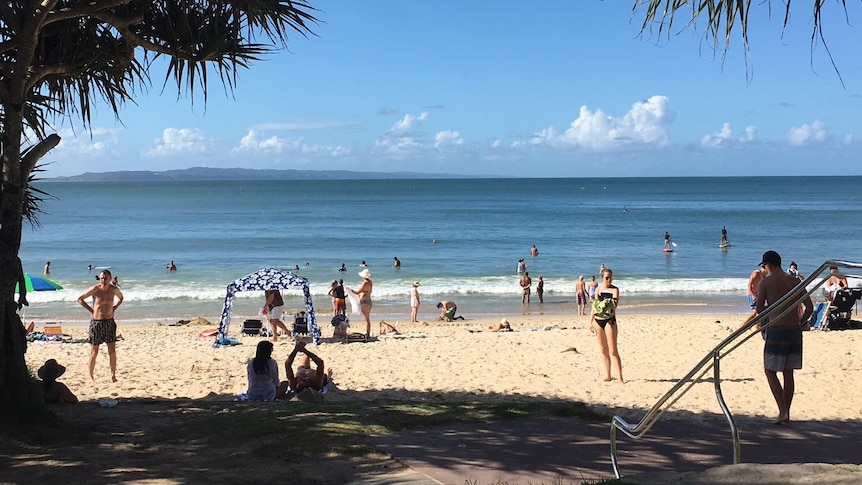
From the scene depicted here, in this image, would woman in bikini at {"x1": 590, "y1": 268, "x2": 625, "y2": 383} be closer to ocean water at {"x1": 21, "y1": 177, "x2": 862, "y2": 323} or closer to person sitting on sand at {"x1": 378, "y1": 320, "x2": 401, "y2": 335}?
person sitting on sand at {"x1": 378, "y1": 320, "x2": 401, "y2": 335}

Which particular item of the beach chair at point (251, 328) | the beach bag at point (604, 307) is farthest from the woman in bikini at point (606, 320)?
the beach chair at point (251, 328)

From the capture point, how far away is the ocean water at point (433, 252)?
76.8 ft

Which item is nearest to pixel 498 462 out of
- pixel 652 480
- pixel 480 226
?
pixel 652 480

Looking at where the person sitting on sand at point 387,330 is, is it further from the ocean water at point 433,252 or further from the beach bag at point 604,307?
the beach bag at point 604,307

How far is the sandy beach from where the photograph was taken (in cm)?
858

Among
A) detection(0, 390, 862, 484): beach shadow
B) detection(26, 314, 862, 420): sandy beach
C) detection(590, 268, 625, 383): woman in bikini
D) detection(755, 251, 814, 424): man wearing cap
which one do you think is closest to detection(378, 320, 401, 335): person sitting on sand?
detection(26, 314, 862, 420): sandy beach

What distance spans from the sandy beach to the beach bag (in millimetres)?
930

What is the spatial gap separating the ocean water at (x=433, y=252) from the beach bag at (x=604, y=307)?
481 inches

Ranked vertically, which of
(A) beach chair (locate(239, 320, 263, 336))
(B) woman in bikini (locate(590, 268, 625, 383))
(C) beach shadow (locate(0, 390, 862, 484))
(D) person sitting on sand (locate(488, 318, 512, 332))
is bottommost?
(D) person sitting on sand (locate(488, 318, 512, 332))

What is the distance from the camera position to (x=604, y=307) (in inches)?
339

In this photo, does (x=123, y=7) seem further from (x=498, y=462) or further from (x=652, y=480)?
(x=652, y=480)

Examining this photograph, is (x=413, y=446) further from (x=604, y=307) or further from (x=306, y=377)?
(x=604, y=307)

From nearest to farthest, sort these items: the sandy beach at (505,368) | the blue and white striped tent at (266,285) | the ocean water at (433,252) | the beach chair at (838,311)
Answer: the sandy beach at (505,368)
the blue and white striped tent at (266,285)
the beach chair at (838,311)
the ocean water at (433,252)

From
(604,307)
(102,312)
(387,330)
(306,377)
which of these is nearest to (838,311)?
(604,307)
